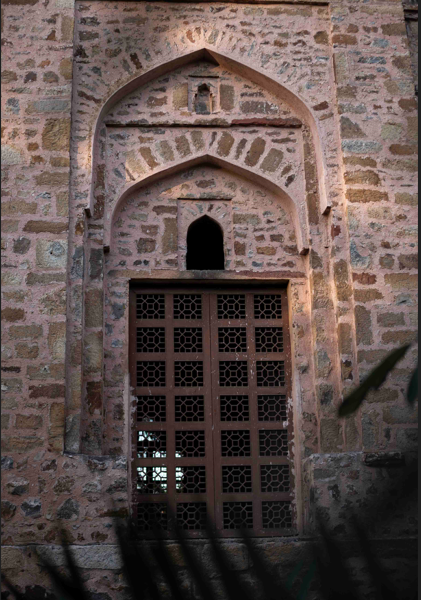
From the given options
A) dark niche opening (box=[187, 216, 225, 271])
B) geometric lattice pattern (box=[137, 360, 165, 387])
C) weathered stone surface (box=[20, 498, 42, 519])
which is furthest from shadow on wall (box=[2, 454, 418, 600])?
dark niche opening (box=[187, 216, 225, 271])

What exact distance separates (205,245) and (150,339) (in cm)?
153

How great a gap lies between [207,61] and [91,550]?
383 centimetres

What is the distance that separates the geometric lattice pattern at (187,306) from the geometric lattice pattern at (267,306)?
43 centimetres

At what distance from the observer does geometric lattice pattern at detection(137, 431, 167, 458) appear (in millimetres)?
5781

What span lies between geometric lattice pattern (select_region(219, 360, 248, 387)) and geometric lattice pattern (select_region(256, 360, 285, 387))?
0.34ft

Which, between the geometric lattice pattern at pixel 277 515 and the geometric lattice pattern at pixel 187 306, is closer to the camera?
the geometric lattice pattern at pixel 277 515

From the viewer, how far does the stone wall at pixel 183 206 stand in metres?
5.45

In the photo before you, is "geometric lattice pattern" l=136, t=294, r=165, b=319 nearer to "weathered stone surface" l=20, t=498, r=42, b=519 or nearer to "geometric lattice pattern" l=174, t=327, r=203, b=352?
"geometric lattice pattern" l=174, t=327, r=203, b=352

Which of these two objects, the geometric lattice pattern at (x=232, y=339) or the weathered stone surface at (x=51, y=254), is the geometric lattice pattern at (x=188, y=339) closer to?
the geometric lattice pattern at (x=232, y=339)

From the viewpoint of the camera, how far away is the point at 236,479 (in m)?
5.77

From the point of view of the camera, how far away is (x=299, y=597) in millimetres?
1166

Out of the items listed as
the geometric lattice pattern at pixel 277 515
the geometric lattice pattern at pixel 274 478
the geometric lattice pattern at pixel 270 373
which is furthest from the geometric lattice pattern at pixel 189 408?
the geometric lattice pattern at pixel 277 515

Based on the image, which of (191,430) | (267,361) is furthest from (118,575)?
(267,361)

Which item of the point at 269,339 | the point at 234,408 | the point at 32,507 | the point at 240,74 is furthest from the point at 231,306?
the point at 32,507
